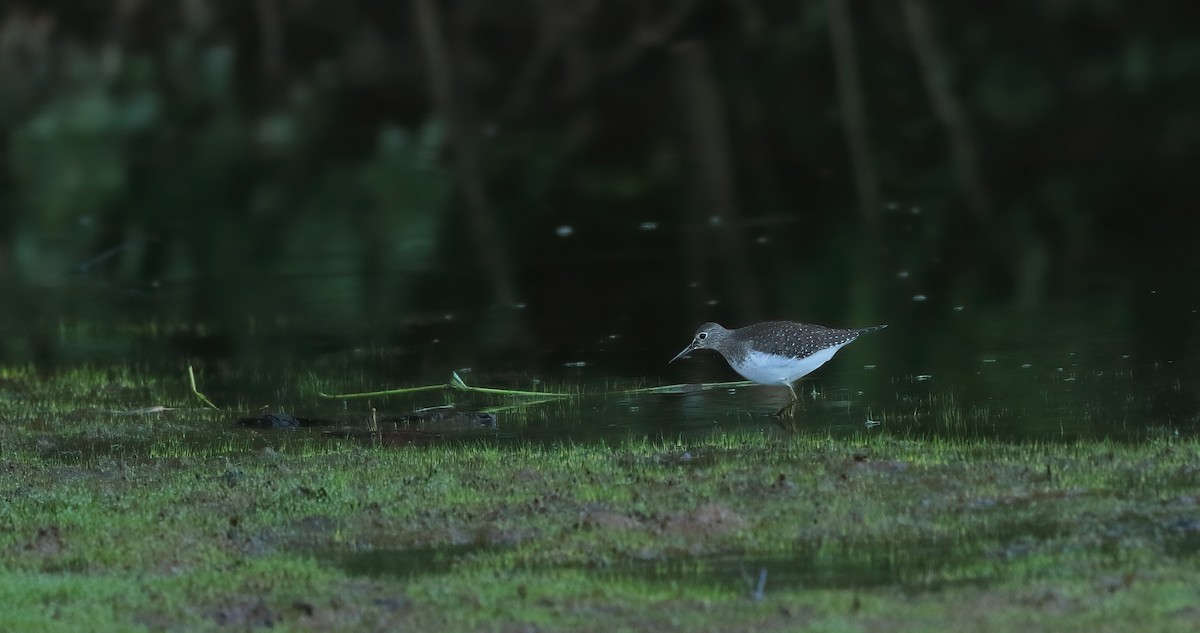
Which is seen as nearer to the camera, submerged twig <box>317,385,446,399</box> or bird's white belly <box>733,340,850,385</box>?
bird's white belly <box>733,340,850,385</box>

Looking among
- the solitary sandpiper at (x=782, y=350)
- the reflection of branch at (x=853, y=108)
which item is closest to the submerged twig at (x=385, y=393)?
the solitary sandpiper at (x=782, y=350)

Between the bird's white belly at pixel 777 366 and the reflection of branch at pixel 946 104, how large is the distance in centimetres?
848

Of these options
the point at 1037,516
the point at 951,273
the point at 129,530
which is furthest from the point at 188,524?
the point at 951,273

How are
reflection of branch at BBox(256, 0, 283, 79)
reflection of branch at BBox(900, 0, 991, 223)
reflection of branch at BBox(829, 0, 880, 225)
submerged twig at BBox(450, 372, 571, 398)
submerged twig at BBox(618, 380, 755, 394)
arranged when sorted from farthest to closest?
reflection of branch at BBox(256, 0, 283, 79) < reflection of branch at BBox(829, 0, 880, 225) < reflection of branch at BBox(900, 0, 991, 223) < submerged twig at BBox(618, 380, 755, 394) < submerged twig at BBox(450, 372, 571, 398)

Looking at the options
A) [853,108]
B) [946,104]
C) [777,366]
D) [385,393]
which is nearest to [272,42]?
[853,108]

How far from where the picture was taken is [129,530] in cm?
1006

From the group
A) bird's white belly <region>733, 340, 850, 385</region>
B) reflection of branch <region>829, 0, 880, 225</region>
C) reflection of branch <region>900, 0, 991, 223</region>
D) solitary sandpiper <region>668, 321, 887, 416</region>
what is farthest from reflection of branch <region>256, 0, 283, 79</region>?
bird's white belly <region>733, 340, 850, 385</region>

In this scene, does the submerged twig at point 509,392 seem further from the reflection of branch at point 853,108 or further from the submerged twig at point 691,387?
the reflection of branch at point 853,108

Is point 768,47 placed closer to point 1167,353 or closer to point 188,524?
point 1167,353

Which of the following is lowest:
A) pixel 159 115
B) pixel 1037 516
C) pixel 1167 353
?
pixel 1037 516

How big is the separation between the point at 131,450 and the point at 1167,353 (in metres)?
7.70

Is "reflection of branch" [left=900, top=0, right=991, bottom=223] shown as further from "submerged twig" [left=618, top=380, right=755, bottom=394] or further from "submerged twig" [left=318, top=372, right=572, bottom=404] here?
"submerged twig" [left=318, top=372, right=572, bottom=404]

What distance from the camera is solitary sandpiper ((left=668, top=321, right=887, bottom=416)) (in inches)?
539

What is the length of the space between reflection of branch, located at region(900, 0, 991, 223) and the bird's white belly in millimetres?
8485
